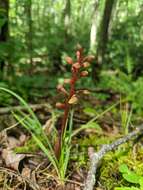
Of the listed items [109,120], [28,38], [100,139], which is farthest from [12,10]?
[100,139]

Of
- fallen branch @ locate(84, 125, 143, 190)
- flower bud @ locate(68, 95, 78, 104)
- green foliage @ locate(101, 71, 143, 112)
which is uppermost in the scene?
flower bud @ locate(68, 95, 78, 104)

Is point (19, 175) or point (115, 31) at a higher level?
point (115, 31)

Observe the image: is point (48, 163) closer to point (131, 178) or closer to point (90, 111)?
point (131, 178)

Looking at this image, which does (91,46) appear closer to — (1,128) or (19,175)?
(1,128)

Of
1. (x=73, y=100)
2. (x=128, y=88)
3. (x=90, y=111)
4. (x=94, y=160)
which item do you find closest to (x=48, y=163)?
(x=94, y=160)

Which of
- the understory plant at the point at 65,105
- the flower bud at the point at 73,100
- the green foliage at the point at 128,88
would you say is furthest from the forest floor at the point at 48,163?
the green foliage at the point at 128,88

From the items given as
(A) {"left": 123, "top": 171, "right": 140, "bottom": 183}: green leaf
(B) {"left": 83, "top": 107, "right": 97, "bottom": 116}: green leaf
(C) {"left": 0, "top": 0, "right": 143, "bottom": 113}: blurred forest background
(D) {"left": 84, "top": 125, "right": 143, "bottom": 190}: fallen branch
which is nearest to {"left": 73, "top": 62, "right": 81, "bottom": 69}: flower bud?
(D) {"left": 84, "top": 125, "right": 143, "bottom": 190}: fallen branch

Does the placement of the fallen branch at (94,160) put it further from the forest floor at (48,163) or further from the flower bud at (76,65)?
the flower bud at (76,65)

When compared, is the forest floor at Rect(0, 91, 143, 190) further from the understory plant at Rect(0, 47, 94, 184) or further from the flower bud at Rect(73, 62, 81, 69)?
the flower bud at Rect(73, 62, 81, 69)

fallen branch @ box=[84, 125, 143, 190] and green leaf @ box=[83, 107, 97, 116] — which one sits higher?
fallen branch @ box=[84, 125, 143, 190]
